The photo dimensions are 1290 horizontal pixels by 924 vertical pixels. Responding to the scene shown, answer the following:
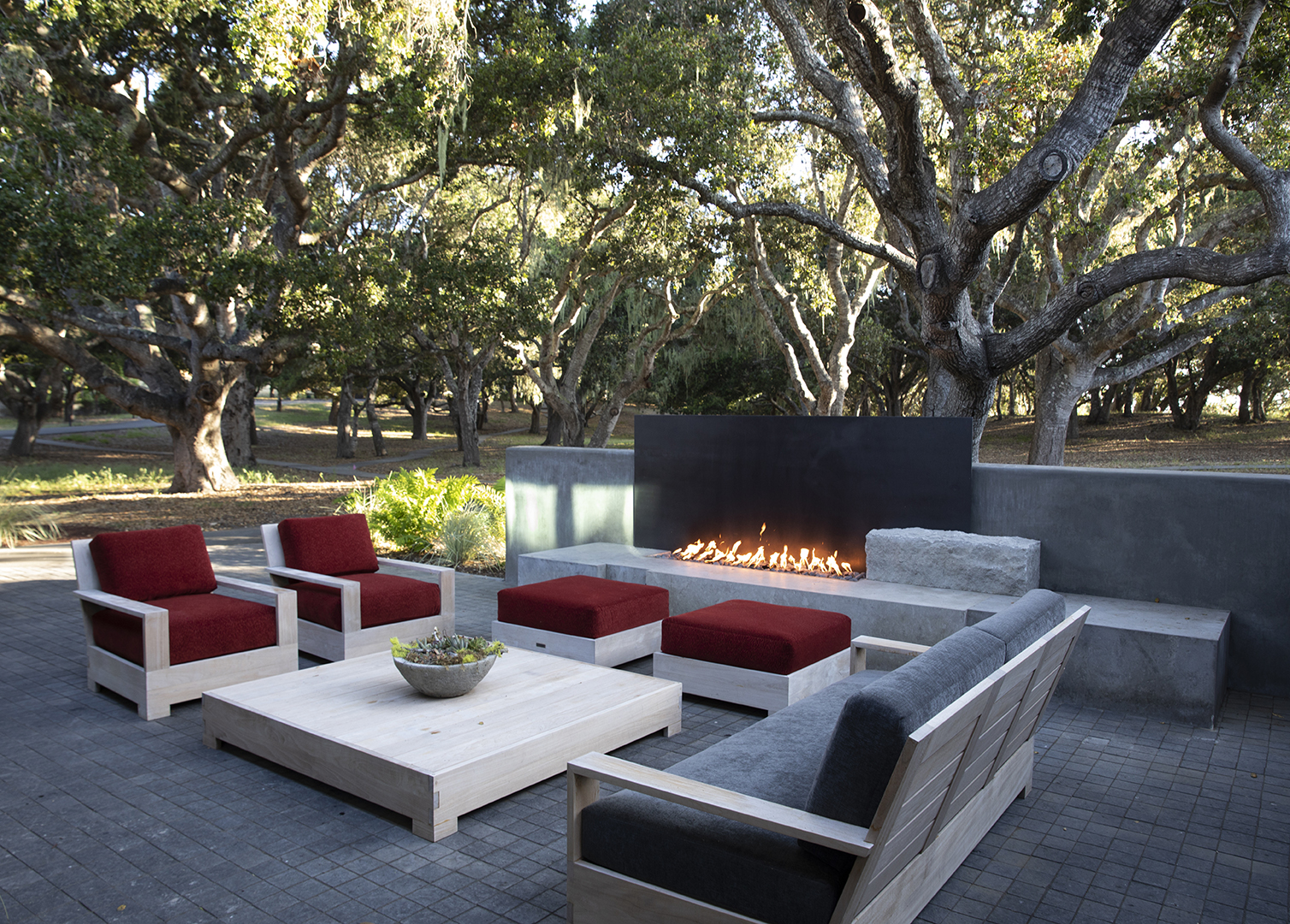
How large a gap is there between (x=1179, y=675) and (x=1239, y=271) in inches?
185

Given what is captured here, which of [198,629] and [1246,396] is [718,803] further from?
[1246,396]

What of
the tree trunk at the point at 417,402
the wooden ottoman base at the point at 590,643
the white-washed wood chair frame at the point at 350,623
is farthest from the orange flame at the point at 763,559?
the tree trunk at the point at 417,402

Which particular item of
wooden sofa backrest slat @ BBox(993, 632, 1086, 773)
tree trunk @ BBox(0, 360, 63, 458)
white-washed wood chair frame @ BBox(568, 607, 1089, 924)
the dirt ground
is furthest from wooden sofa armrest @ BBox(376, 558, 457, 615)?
tree trunk @ BBox(0, 360, 63, 458)

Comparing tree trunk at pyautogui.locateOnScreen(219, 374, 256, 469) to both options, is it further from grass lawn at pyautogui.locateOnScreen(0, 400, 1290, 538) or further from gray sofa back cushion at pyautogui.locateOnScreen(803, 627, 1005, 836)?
gray sofa back cushion at pyautogui.locateOnScreen(803, 627, 1005, 836)

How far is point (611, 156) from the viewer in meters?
10.8

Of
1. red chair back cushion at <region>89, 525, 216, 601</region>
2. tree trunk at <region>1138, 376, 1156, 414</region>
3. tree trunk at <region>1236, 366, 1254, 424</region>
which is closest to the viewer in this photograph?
red chair back cushion at <region>89, 525, 216, 601</region>

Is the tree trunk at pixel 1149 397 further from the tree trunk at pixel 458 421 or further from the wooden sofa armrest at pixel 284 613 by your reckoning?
the wooden sofa armrest at pixel 284 613

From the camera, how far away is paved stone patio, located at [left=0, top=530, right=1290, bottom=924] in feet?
8.98

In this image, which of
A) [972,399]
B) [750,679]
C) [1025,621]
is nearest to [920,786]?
[1025,621]

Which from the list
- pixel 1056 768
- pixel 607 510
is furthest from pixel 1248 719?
pixel 607 510

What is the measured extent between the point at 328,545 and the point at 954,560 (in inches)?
156

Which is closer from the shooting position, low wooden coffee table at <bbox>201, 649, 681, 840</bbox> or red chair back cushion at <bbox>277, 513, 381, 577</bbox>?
low wooden coffee table at <bbox>201, 649, 681, 840</bbox>

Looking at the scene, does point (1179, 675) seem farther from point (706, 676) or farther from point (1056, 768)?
point (706, 676)

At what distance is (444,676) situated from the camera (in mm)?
3689
